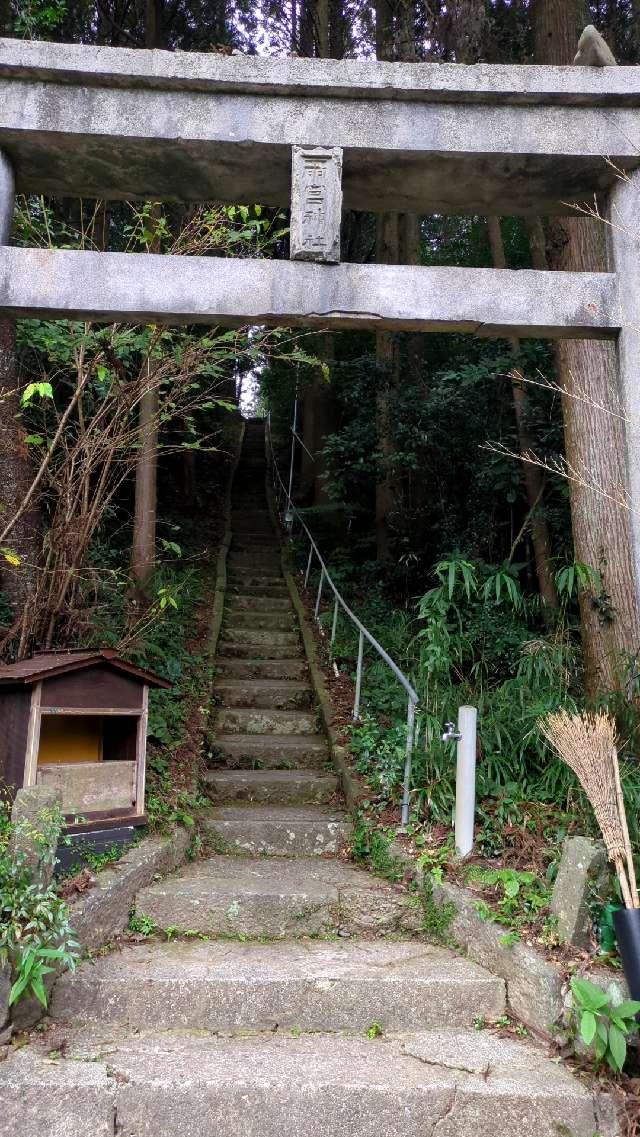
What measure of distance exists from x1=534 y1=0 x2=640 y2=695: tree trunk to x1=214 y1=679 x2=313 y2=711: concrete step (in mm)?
2554

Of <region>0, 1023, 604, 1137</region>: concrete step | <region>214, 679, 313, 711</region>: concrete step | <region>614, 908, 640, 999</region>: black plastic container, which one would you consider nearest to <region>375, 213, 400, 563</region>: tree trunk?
<region>214, 679, 313, 711</region>: concrete step

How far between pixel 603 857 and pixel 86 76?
13.4 feet

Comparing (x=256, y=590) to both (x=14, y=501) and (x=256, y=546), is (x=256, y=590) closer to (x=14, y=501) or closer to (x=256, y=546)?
(x=256, y=546)

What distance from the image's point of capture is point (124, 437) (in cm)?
505

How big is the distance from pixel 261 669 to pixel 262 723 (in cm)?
103

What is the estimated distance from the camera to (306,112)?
3695 mm

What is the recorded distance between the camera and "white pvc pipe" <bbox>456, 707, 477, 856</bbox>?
3930 millimetres

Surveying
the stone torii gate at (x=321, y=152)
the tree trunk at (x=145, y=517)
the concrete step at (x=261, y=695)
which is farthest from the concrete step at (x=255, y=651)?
the stone torii gate at (x=321, y=152)

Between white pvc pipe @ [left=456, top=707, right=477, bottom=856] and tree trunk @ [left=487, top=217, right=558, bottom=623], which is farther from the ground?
tree trunk @ [left=487, top=217, right=558, bottom=623]

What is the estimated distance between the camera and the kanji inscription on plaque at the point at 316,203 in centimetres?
359

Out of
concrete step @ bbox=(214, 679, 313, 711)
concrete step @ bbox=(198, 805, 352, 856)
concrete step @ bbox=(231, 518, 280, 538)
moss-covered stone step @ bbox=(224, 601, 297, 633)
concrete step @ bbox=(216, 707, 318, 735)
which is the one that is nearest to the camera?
concrete step @ bbox=(198, 805, 352, 856)

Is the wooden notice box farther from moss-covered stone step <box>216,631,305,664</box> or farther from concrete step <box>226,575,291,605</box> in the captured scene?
concrete step <box>226,575,291,605</box>

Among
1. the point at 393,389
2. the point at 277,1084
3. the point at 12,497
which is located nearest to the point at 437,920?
the point at 277,1084

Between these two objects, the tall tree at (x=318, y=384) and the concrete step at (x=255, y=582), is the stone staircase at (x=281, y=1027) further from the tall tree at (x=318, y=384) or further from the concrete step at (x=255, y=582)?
the tall tree at (x=318, y=384)
